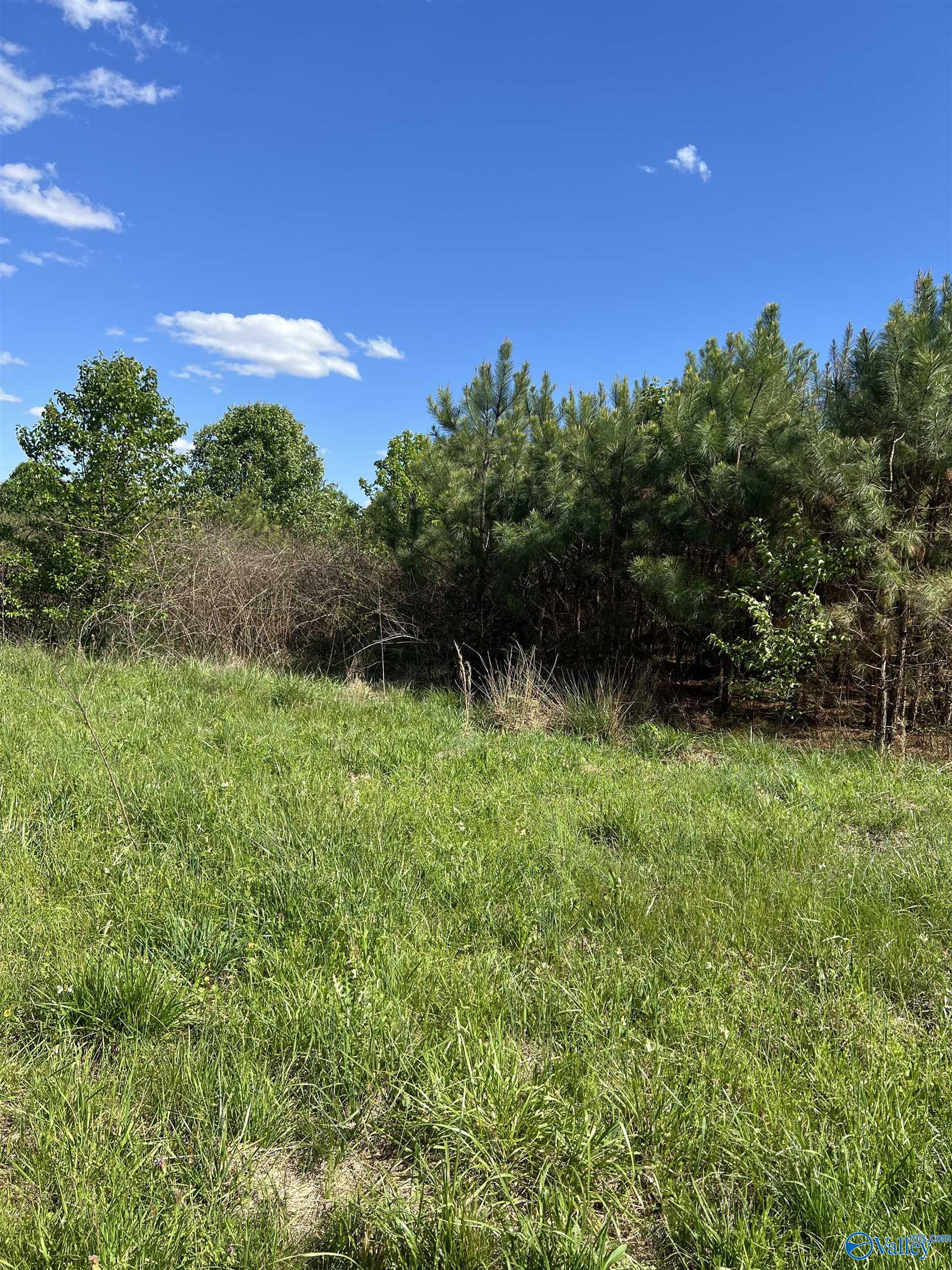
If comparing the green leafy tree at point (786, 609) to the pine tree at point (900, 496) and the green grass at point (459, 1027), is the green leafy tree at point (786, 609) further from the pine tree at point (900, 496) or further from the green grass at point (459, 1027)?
the green grass at point (459, 1027)

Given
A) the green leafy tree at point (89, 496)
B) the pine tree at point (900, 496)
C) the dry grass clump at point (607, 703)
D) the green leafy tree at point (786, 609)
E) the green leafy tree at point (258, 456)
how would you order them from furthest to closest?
the green leafy tree at point (258, 456) → the green leafy tree at point (89, 496) → the dry grass clump at point (607, 703) → the green leafy tree at point (786, 609) → the pine tree at point (900, 496)

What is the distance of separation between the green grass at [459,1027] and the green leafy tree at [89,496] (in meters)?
5.16

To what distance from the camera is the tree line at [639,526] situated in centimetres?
569

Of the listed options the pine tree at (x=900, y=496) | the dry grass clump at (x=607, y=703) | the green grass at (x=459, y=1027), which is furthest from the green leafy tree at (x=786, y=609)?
the green grass at (x=459, y=1027)

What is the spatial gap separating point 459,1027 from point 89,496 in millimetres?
8502

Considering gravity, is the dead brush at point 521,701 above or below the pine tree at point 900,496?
below

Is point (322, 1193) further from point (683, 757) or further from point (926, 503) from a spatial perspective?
point (926, 503)

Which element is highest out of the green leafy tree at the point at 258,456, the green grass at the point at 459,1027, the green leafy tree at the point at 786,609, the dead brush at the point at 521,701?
the green leafy tree at the point at 258,456

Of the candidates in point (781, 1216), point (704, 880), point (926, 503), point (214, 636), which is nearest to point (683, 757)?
point (704, 880)

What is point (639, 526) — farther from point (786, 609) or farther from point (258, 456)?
point (258, 456)

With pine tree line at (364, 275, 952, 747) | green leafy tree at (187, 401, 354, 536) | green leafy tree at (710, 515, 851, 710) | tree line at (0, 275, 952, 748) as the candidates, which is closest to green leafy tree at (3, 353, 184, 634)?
tree line at (0, 275, 952, 748)

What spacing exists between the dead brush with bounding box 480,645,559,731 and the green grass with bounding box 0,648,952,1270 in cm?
223

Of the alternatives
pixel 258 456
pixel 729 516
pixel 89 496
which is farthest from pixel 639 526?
pixel 258 456

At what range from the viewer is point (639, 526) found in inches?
272
